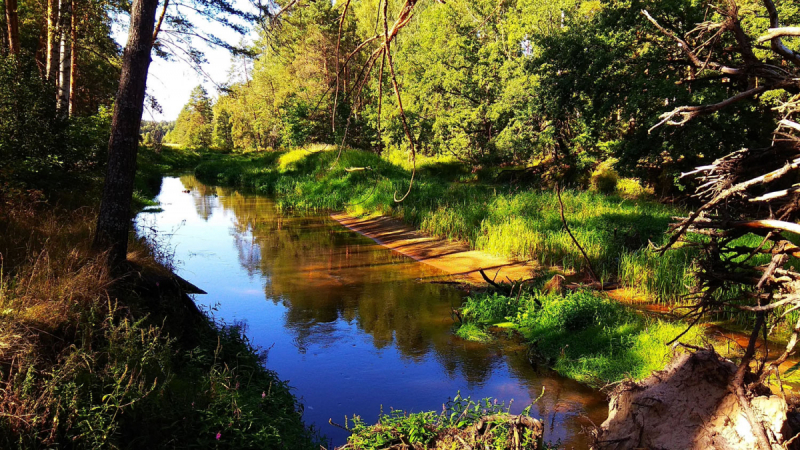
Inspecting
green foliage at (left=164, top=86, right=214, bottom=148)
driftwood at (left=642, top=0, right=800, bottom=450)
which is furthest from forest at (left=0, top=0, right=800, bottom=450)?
green foliage at (left=164, top=86, right=214, bottom=148)

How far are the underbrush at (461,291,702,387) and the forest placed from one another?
4cm

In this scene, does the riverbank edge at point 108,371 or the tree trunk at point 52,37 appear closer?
the riverbank edge at point 108,371

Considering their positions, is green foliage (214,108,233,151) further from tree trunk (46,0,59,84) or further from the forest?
tree trunk (46,0,59,84)

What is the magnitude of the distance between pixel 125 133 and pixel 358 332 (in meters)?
4.21

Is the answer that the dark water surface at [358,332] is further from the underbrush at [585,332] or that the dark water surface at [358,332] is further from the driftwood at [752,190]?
the driftwood at [752,190]

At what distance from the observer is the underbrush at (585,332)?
587 centimetres

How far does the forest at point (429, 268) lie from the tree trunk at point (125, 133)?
3cm

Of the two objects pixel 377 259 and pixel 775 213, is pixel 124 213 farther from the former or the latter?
pixel 377 259

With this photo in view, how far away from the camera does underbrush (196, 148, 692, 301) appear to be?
8706mm

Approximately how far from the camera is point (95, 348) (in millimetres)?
3934

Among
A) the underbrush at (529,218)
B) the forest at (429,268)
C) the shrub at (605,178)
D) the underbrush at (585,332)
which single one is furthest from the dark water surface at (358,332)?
the shrub at (605,178)

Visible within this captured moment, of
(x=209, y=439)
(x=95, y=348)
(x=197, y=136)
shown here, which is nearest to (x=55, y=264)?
(x=95, y=348)

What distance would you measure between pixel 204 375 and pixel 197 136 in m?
78.3

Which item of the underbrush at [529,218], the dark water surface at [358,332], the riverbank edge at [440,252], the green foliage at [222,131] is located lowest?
the dark water surface at [358,332]
